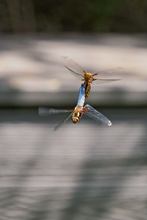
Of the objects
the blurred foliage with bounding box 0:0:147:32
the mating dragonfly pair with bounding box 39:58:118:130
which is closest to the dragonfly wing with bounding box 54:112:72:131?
the mating dragonfly pair with bounding box 39:58:118:130

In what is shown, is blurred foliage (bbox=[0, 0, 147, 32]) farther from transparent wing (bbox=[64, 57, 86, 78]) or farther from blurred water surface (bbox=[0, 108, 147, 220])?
blurred water surface (bbox=[0, 108, 147, 220])

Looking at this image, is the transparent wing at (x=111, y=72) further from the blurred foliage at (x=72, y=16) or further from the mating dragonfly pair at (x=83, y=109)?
the blurred foliage at (x=72, y=16)

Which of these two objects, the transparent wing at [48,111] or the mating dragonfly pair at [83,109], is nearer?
the mating dragonfly pair at [83,109]

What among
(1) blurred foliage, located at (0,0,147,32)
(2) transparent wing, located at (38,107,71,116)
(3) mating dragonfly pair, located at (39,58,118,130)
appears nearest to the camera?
(3) mating dragonfly pair, located at (39,58,118,130)

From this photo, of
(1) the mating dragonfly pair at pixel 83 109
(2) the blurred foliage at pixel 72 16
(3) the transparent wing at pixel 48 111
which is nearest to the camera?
(1) the mating dragonfly pair at pixel 83 109

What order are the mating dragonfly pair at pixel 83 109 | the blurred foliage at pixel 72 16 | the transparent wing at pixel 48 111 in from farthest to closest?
1. the blurred foliage at pixel 72 16
2. the transparent wing at pixel 48 111
3. the mating dragonfly pair at pixel 83 109

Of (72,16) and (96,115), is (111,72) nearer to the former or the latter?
(96,115)

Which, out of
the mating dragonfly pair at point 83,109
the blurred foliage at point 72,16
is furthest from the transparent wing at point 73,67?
the blurred foliage at point 72,16
